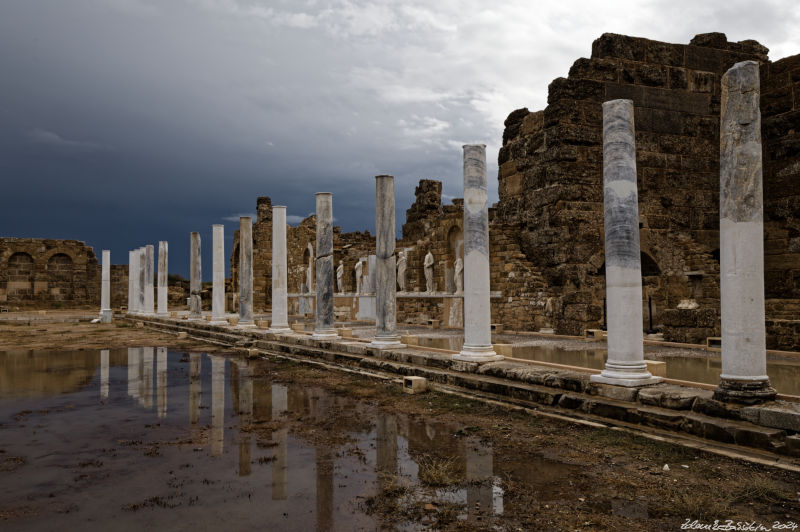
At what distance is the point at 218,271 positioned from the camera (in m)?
20.4

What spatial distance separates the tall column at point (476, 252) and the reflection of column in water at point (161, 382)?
4446mm

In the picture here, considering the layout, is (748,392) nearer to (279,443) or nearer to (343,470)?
(343,470)

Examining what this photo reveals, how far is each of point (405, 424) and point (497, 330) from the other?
409 inches

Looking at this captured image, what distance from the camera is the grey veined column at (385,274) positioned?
11336 millimetres

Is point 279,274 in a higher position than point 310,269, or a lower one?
lower

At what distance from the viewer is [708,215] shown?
18281 mm

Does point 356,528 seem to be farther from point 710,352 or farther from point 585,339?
point 585,339

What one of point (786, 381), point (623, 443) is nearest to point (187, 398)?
point (623, 443)

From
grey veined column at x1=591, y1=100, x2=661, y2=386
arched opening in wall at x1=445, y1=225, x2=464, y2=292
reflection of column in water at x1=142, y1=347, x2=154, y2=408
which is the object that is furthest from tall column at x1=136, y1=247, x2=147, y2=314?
grey veined column at x1=591, y1=100, x2=661, y2=386

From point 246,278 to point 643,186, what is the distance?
13.3m

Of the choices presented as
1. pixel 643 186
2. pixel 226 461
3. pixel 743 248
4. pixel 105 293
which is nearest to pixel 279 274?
pixel 226 461

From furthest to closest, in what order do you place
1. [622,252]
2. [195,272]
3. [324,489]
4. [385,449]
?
[195,272] → [622,252] → [385,449] → [324,489]

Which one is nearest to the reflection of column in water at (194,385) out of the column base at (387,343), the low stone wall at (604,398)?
the low stone wall at (604,398)

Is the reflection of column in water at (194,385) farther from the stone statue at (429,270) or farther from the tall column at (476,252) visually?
the stone statue at (429,270)
